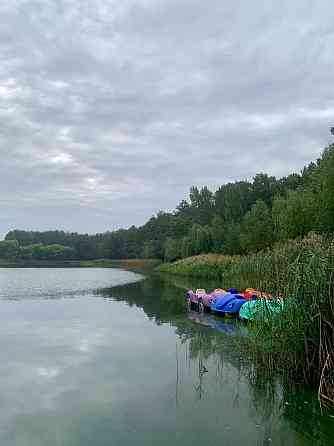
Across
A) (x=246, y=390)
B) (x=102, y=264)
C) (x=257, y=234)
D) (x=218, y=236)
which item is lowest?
(x=246, y=390)

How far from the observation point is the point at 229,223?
60750 mm

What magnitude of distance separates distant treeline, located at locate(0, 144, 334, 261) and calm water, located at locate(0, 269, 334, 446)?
15471 mm

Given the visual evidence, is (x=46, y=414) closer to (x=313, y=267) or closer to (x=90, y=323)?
(x=313, y=267)

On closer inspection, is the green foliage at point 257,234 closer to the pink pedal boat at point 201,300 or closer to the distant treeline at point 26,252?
the pink pedal boat at point 201,300

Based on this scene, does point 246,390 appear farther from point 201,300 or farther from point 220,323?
point 201,300

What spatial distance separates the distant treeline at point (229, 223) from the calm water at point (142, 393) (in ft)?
50.8

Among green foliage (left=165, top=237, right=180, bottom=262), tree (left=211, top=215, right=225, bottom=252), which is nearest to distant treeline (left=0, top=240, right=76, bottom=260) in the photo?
green foliage (left=165, top=237, right=180, bottom=262)

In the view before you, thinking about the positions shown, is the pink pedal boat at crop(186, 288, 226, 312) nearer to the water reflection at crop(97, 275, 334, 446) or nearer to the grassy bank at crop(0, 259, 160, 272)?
the water reflection at crop(97, 275, 334, 446)

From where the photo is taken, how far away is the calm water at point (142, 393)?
645 centimetres

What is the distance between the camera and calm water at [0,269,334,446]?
645 cm

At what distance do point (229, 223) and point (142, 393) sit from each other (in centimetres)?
5330

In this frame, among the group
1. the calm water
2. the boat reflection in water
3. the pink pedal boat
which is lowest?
the boat reflection in water

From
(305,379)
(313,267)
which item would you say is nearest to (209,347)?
(305,379)

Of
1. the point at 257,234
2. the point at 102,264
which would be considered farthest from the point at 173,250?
the point at 257,234
